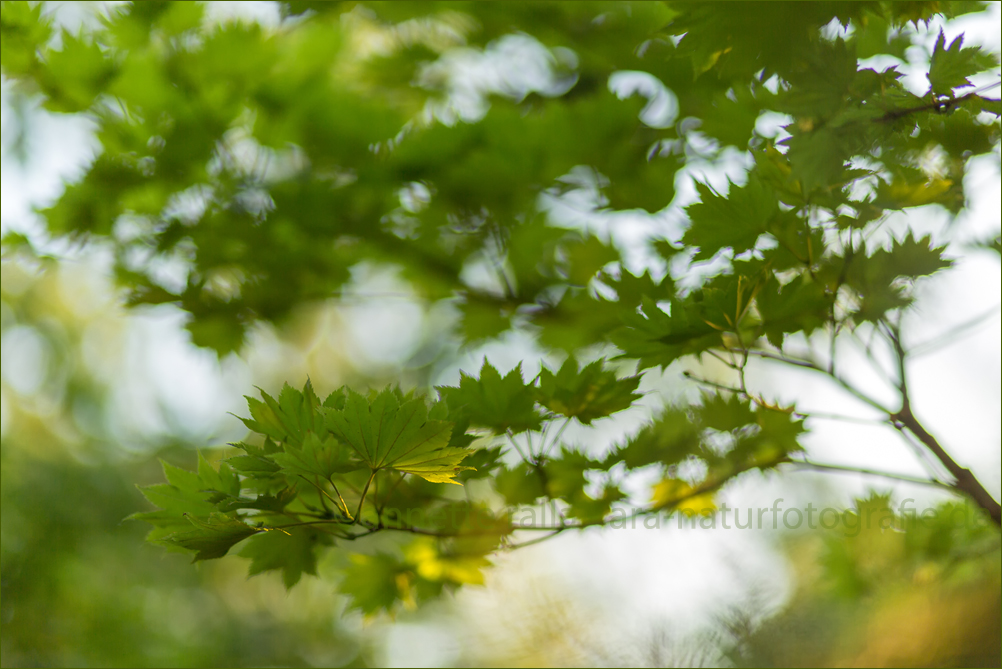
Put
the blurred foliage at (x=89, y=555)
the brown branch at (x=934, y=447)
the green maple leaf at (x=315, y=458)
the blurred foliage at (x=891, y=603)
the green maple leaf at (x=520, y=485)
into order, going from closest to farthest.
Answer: the green maple leaf at (x=315, y=458), the brown branch at (x=934, y=447), the green maple leaf at (x=520, y=485), the blurred foliage at (x=891, y=603), the blurred foliage at (x=89, y=555)

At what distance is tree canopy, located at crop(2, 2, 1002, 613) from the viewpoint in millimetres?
435

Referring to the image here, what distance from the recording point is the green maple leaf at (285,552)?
531 mm

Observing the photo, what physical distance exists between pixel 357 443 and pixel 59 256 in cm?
82

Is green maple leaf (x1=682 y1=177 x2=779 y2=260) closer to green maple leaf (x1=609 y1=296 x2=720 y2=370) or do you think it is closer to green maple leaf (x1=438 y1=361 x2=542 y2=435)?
green maple leaf (x1=609 y1=296 x2=720 y2=370)

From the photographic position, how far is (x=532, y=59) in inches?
48.9

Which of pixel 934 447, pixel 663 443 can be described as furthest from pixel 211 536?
pixel 934 447

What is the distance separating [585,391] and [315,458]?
9.5 inches

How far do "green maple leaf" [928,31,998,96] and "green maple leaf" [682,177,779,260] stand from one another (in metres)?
0.14

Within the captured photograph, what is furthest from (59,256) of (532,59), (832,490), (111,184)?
(832,490)

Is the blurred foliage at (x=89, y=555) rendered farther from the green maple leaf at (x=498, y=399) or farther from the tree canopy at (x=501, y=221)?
the green maple leaf at (x=498, y=399)

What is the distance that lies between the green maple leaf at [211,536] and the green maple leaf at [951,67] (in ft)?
2.01

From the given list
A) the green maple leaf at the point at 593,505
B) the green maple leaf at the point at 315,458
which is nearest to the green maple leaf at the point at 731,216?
the green maple leaf at the point at 593,505

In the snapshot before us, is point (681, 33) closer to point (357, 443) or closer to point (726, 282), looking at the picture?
point (726, 282)

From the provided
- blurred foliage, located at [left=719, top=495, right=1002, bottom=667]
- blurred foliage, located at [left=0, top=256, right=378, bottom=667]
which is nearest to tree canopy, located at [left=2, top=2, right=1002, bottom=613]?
blurred foliage, located at [left=719, top=495, right=1002, bottom=667]
